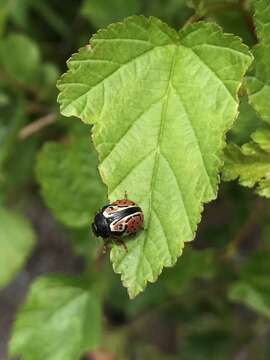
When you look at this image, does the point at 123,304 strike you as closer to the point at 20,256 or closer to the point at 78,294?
the point at 20,256

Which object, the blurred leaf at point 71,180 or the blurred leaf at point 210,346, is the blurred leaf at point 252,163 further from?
the blurred leaf at point 210,346

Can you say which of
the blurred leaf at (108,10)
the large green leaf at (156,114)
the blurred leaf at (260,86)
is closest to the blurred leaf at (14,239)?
the blurred leaf at (108,10)

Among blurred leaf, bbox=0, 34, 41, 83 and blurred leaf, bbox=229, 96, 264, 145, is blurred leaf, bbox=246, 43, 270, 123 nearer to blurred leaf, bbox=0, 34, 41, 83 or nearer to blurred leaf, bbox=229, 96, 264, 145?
blurred leaf, bbox=229, 96, 264, 145

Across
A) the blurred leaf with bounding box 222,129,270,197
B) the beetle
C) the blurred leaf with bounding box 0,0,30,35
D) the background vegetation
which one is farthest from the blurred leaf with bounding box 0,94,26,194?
the blurred leaf with bounding box 222,129,270,197

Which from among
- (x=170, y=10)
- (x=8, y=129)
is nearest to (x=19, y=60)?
(x=8, y=129)

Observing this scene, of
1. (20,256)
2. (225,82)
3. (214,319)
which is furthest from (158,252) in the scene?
(214,319)

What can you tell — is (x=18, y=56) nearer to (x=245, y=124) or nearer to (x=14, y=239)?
(x=14, y=239)
